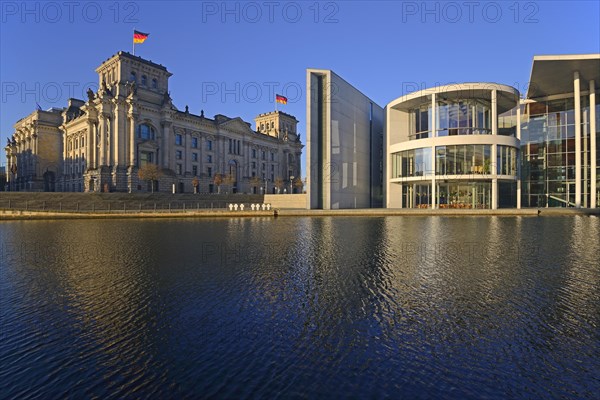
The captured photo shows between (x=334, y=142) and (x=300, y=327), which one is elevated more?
(x=334, y=142)

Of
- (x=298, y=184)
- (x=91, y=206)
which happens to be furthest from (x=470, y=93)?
(x=298, y=184)

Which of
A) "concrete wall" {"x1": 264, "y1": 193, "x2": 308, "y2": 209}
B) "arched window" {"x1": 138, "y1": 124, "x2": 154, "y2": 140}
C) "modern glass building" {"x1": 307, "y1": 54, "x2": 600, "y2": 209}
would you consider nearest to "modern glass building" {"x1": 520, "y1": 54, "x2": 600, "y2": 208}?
"modern glass building" {"x1": 307, "y1": 54, "x2": 600, "y2": 209}

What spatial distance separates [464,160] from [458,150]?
143 cm

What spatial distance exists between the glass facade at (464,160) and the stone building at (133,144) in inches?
2014

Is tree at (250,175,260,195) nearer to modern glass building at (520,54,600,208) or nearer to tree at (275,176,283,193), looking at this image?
tree at (275,176,283,193)

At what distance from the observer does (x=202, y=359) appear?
4.62m

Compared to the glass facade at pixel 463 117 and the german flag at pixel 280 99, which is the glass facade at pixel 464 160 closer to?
the glass facade at pixel 463 117

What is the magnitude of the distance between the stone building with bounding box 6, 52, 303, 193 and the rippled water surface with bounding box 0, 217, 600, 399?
64.0m

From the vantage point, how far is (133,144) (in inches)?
2704

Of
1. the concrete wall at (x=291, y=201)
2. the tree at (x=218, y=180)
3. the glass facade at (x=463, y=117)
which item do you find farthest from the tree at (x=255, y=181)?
the glass facade at (x=463, y=117)

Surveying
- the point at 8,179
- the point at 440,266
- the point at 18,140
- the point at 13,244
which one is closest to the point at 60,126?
the point at 18,140

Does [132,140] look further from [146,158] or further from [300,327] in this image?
[300,327]

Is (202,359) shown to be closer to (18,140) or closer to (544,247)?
(544,247)

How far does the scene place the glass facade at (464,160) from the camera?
4191 centimetres
